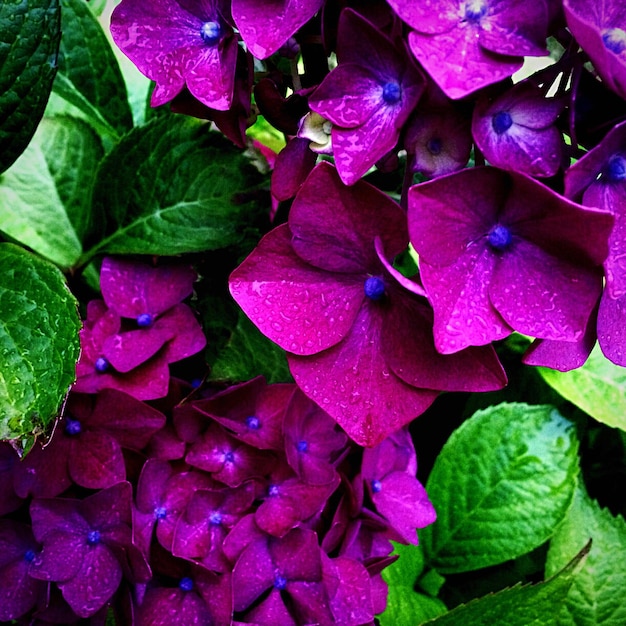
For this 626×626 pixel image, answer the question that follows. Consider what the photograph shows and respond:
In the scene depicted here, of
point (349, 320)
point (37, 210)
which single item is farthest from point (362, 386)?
point (37, 210)

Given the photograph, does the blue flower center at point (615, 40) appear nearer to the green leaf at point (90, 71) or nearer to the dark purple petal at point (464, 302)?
the dark purple petal at point (464, 302)

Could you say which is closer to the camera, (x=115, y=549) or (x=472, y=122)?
(x=472, y=122)

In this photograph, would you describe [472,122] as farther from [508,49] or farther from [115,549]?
[115,549]

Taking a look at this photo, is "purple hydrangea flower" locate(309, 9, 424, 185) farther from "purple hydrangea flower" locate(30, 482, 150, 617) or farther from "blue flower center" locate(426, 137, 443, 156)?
"purple hydrangea flower" locate(30, 482, 150, 617)

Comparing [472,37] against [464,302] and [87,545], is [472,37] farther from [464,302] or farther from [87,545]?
[87,545]

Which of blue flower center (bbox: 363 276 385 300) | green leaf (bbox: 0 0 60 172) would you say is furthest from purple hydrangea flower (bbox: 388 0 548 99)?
green leaf (bbox: 0 0 60 172)

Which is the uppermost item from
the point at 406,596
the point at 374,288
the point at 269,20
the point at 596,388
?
the point at 269,20

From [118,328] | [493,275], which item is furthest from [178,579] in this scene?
[493,275]

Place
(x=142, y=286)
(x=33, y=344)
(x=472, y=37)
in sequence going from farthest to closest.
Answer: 1. (x=142, y=286)
2. (x=33, y=344)
3. (x=472, y=37)
